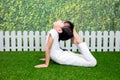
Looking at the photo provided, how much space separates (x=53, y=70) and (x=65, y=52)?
0.63 metres

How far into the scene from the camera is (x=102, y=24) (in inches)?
402

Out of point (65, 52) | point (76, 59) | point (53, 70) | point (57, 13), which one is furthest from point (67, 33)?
point (57, 13)

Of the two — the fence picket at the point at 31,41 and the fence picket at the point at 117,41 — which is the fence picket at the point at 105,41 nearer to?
the fence picket at the point at 117,41

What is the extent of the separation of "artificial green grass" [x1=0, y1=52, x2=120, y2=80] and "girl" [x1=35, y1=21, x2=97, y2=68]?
14 cm

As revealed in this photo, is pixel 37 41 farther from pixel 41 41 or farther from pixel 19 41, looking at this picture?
pixel 19 41

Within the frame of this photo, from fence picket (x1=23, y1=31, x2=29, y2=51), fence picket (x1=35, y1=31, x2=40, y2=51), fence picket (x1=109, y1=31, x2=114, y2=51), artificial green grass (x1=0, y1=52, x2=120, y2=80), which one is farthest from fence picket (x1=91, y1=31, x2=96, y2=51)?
fence picket (x1=23, y1=31, x2=29, y2=51)

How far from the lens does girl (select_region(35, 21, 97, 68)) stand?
7.06 metres

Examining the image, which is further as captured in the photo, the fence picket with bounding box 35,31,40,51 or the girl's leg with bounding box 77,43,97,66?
the fence picket with bounding box 35,31,40,51

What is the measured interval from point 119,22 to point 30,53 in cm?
292

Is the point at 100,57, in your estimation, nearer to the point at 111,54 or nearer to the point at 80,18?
the point at 111,54

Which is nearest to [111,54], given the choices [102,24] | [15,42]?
[102,24]

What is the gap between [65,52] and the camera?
726 centimetres

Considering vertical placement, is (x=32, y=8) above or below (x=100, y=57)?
above

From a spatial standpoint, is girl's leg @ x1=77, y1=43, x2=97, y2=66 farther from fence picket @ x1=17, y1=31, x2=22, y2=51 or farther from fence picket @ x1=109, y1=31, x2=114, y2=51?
fence picket @ x1=17, y1=31, x2=22, y2=51
